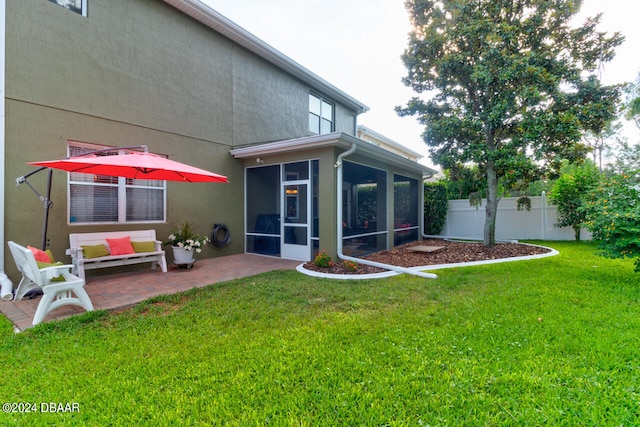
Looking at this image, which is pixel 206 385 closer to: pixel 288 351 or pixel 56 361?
pixel 288 351

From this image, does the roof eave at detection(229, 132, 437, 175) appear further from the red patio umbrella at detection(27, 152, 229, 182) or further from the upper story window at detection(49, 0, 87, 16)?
the upper story window at detection(49, 0, 87, 16)

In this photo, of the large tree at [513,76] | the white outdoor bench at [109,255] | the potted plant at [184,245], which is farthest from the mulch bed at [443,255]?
the white outdoor bench at [109,255]

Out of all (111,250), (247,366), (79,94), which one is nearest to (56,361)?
(247,366)

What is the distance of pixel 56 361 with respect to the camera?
2664 mm

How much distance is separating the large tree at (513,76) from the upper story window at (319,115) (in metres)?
4.44

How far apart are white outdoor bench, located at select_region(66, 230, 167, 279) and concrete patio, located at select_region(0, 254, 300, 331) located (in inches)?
11.7

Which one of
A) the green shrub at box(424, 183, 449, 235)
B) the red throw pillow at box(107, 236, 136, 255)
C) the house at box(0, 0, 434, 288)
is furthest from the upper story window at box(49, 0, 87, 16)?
the green shrub at box(424, 183, 449, 235)

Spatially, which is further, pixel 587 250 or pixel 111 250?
pixel 587 250

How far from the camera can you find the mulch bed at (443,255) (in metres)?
6.42

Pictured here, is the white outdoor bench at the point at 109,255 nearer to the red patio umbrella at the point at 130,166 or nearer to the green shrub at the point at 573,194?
the red patio umbrella at the point at 130,166

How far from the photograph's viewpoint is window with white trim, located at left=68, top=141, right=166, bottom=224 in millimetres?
5781

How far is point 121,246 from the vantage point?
5887 mm

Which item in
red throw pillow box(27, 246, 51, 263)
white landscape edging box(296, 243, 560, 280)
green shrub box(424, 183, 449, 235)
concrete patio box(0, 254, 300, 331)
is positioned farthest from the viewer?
green shrub box(424, 183, 449, 235)

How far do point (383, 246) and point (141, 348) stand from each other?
711 centimetres
